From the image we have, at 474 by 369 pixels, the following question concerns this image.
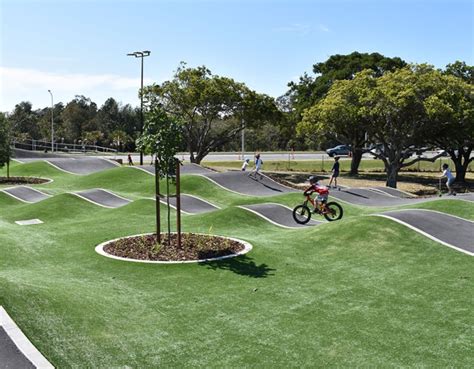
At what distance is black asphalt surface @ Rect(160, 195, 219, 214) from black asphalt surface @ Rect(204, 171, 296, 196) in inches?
194

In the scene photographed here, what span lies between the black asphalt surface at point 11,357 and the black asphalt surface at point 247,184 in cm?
1985

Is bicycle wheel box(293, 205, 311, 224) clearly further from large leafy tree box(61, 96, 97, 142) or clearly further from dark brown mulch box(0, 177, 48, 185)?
large leafy tree box(61, 96, 97, 142)

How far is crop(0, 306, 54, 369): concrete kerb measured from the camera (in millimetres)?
5856

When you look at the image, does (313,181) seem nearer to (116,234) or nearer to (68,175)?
(116,234)

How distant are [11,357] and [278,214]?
12.6 m

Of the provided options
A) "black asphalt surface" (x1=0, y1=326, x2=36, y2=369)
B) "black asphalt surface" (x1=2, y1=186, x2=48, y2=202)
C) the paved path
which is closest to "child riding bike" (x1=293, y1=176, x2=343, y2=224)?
"black asphalt surface" (x1=0, y1=326, x2=36, y2=369)

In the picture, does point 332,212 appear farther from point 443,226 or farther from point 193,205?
point 193,205

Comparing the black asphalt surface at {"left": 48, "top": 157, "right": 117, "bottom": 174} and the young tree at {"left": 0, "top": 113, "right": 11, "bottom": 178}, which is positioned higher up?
the young tree at {"left": 0, "top": 113, "right": 11, "bottom": 178}

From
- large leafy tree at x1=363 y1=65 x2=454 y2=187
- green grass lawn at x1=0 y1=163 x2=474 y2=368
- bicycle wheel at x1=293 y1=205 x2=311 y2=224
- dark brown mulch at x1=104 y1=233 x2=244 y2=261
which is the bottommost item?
green grass lawn at x1=0 y1=163 x2=474 y2=368

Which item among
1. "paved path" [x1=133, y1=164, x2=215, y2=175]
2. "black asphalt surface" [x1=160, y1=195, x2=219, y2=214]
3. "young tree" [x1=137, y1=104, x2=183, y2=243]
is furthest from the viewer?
"paved path" [x1=133, y1=164, x2=215, y2=175]

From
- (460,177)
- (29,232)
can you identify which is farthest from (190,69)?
(29,232)

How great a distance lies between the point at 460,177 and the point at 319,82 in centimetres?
1408

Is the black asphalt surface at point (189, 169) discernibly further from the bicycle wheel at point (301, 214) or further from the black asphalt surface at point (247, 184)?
the bicycle wheel at point (301, 214)

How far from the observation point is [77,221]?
56.3 ft
